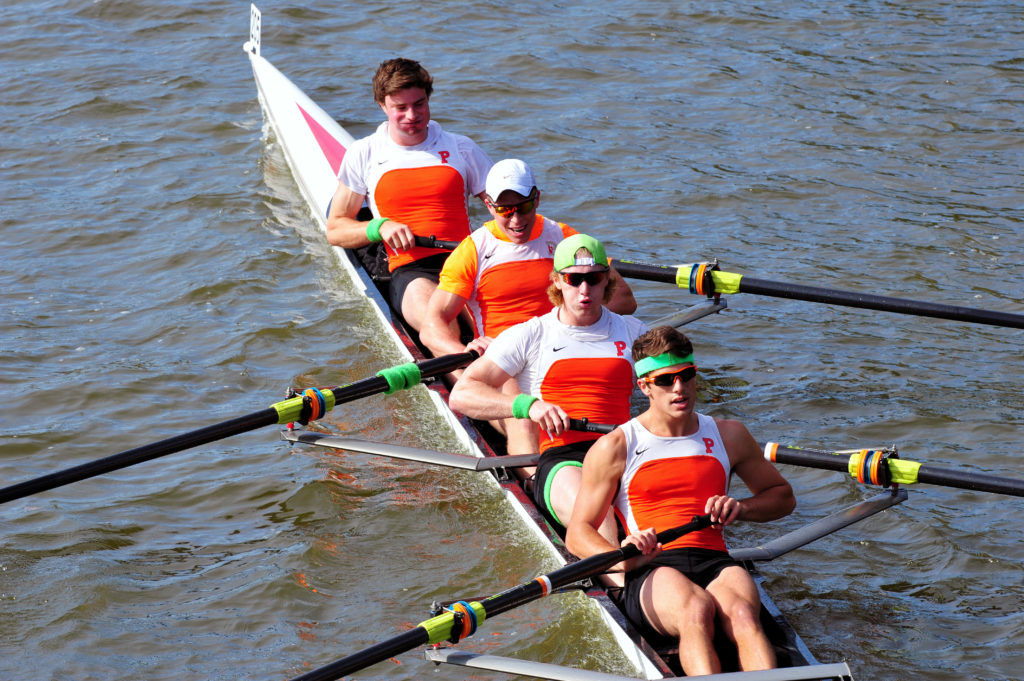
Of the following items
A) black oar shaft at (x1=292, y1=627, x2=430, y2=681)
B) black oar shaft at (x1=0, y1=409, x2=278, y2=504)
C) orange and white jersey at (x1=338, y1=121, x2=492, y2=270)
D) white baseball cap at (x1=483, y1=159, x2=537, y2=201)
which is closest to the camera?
black oar shaft at (x1=292, y1=627, x2=430, y2=681)

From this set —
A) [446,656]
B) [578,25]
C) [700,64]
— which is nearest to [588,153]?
[700,64]

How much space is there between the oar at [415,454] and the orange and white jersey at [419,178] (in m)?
1.69

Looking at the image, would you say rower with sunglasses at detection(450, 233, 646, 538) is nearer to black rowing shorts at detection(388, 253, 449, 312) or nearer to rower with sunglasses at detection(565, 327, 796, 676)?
rower with sunglasses at detection(565, 327, 796, 676)

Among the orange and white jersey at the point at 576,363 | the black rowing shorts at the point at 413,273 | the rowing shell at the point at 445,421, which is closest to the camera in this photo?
the rowing shell at the point at 445,421

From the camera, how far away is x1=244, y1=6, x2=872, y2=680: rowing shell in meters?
4.57

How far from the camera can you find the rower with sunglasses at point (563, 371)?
5.43m

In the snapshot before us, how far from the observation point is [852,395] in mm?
7543

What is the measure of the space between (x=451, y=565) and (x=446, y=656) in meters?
1.36

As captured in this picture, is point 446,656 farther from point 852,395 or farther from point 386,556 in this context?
point 852,395

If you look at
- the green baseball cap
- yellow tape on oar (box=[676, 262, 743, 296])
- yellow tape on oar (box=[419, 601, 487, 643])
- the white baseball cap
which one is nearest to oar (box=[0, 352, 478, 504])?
the white baseball cap

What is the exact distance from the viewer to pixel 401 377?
6.20 metres

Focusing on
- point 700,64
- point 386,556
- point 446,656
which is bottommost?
point 386,556

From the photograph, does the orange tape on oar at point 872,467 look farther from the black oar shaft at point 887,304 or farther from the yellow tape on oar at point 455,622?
the yellow tape on oar at point 455,622

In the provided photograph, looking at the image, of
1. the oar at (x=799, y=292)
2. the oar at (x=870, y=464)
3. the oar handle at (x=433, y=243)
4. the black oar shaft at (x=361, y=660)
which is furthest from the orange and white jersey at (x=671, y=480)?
the oar handle at (x=433, y=243)
